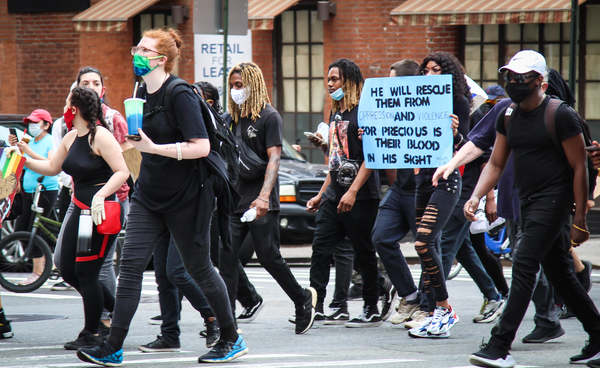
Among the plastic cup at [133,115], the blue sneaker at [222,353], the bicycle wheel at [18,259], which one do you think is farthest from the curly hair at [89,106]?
the bicycle wheel at [18,259]

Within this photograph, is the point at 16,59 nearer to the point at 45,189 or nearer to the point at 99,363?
the point at 45,189

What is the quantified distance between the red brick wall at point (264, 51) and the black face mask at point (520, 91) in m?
14.0

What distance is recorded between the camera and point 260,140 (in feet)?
27.4

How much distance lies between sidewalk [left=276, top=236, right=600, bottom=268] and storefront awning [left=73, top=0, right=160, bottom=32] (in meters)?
6.99

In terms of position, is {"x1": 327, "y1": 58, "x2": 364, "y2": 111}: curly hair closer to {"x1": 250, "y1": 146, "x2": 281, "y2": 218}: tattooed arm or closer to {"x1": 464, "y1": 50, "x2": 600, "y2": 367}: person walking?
{"x1": 250, "y1": 146, "x2": 281, "y2": 218}: tattooed arm

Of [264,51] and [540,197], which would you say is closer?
[540,197]

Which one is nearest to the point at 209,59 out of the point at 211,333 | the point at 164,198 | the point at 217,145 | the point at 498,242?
the point at 498,242

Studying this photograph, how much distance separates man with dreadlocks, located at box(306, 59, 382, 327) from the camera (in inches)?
335

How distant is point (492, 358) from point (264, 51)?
1453 cm

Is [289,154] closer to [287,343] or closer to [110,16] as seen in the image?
[110,16]

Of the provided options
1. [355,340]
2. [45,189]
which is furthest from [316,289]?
[45,189]

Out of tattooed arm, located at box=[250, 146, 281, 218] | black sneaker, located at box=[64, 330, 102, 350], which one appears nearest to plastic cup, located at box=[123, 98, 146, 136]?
black sneaker, located at box=[64, 330, 102, 350]

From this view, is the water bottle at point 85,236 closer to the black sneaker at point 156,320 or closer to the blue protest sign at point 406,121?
the black sneaker at point 156,320

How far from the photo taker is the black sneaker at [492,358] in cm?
627
